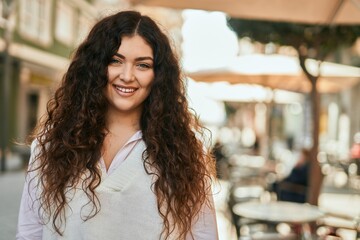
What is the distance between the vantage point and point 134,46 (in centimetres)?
187

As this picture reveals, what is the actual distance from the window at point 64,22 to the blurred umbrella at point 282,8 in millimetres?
20568

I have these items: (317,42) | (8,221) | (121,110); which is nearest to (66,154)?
(121,110)

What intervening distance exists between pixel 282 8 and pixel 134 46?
Answer: 10.9 ft

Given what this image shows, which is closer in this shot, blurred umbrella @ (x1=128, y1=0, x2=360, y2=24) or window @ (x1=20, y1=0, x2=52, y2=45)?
blurred umbrella @ (x1=128, y1=0, x2=360, y2=24)

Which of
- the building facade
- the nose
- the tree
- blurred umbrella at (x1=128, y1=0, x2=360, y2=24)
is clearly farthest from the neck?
the building facade

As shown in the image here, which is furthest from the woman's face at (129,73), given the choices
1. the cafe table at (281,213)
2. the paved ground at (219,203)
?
the paved ground at (219,203)

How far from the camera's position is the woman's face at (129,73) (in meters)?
1.85

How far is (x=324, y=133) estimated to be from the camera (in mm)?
28625

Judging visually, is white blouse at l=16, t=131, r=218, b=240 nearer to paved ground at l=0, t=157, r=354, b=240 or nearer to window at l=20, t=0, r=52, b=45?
paved ground at l=0, t=157, r=354, b=240

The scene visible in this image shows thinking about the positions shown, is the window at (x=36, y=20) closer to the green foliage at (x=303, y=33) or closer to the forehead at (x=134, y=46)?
the green foliage at (x=303, y=33)

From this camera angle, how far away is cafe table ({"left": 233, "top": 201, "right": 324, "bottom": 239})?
469 centimetres

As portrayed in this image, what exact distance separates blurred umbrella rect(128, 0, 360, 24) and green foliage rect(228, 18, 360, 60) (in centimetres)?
225

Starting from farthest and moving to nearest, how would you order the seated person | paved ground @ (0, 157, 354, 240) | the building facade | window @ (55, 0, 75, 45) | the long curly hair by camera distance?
window @ (55, 0, 75, 45), the building facade, the seated person, paved ground @ (0, 157, 354, 240), the long curly hair

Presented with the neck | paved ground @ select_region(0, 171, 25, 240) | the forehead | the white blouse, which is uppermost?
the forehead
